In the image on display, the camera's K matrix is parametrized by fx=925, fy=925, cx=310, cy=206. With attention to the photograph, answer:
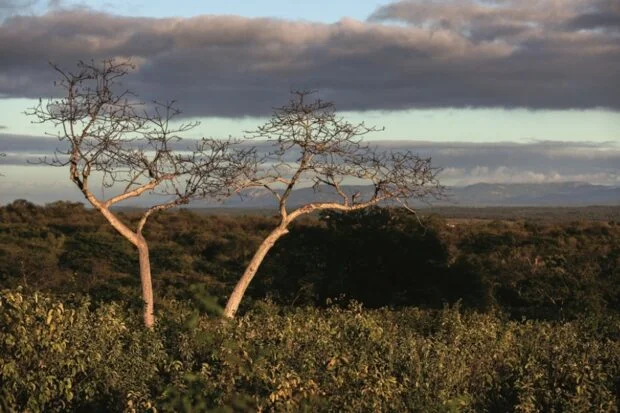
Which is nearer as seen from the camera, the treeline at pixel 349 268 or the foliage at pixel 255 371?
the foliage at pixel 255 371

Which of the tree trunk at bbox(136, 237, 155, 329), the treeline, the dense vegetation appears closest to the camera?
the dense vegetation

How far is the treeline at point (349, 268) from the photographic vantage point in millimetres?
35188

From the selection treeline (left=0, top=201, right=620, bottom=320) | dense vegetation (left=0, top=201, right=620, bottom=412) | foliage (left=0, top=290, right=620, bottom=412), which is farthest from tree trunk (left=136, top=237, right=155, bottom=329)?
treeline (left=0, top=201, right=620, bottom=320)

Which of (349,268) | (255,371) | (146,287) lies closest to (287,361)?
(255,371)

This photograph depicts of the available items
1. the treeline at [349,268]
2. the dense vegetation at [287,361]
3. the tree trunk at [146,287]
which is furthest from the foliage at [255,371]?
the treeline at [349,268]

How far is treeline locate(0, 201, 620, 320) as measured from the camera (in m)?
35.2

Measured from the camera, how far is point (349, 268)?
1446 inches

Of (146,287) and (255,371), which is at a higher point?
(146,287)

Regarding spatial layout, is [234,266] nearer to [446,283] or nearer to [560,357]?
[446,283]

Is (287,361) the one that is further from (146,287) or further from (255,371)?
(146,287)

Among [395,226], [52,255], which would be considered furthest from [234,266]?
[395,226]

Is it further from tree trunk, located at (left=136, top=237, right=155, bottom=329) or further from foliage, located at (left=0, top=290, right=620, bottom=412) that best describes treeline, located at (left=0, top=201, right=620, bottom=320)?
foliage, located at (left=0, top=290, right=620, bottom=412)

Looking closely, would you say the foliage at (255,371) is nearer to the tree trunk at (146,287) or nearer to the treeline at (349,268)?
the tree trunk at (146,287)

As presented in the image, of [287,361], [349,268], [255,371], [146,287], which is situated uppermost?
[146,287]
